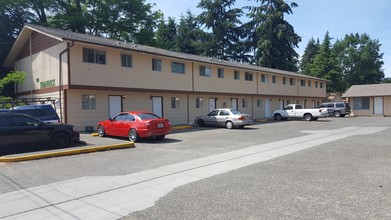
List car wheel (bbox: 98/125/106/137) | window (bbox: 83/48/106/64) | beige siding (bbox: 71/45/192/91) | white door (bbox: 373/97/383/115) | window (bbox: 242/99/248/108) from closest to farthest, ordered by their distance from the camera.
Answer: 1. car wheel (bbox: 98/125/106/137)
2. beige siding (bbox: 71/45/192/91)
3. window (bbox: 83/48/106/64)
4. window (bbox: 242/99/248/108)
5. white door (bbox: 373/97/383/115)

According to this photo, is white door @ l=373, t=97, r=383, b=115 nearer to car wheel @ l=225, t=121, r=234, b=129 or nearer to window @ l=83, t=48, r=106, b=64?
car wheel @ l=225, t=121, r=234, b=129

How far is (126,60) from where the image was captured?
2127 cm

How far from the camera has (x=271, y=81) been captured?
37219 mm

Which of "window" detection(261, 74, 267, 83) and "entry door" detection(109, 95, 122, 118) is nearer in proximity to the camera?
"entry door" detection(109, 95, 122, 118)

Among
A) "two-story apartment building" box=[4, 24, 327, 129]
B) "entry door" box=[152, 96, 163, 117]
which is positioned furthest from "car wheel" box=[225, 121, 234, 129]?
"entry door" box=[152, 96, 163, 117]

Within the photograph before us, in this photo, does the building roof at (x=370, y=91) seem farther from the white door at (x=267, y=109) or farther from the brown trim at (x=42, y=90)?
the brown trim at (x=42, y=90)

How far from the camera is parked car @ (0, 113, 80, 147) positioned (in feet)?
37.8

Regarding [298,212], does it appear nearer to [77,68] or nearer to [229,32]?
[77,68]

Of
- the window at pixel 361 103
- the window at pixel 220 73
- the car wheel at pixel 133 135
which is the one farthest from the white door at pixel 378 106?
the car wheel at pixel 133 135

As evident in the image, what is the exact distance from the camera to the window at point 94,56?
19.0 meters

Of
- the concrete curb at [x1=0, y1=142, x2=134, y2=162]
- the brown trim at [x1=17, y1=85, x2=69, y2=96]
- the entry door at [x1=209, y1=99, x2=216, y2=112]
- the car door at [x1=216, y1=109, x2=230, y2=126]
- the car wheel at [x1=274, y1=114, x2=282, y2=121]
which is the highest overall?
the brown trim at [x1=17, y1=85, x2=69, y2=96]

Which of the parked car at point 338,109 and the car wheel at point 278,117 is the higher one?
the parked car at point 338,109

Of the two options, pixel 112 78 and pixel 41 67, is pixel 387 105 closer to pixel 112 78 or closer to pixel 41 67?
pixel 112 78

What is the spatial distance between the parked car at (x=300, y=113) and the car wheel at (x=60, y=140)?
80.4 ft
